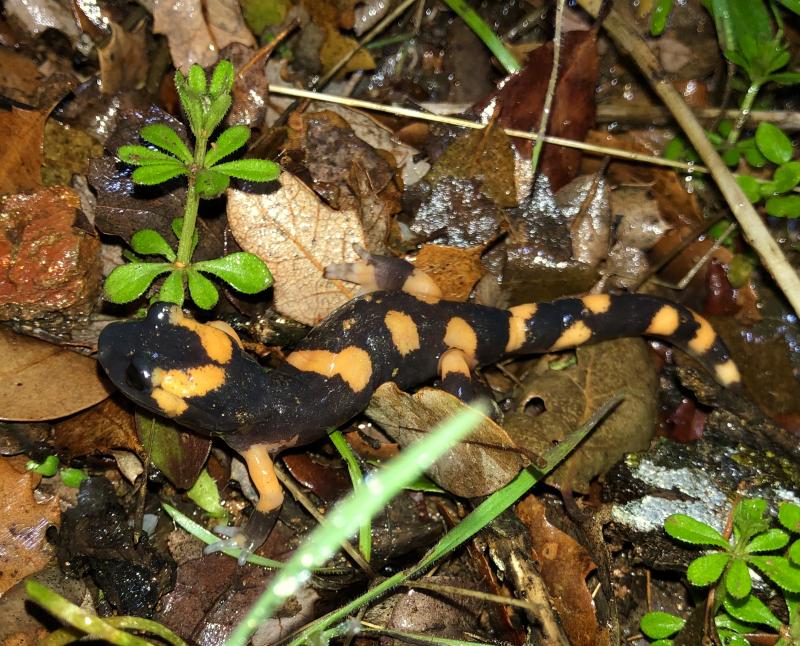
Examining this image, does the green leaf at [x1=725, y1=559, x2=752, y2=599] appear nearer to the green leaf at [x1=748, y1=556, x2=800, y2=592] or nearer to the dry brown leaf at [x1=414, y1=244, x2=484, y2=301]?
the green leaf at [x1=748, y1=556, x2=800, y2=592]

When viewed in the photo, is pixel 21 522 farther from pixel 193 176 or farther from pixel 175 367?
pixel 193 176

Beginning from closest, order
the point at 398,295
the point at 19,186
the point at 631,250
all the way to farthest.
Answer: the point at 19,186, the point at 398,295, the point at 631,250

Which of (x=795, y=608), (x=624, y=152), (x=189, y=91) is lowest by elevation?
(x=795, y=608)

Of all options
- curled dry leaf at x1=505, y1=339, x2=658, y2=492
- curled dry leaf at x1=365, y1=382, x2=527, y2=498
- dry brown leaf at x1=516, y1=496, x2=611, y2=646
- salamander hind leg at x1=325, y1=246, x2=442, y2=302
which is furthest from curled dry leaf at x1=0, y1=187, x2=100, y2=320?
dry brown leaf at x1=516, y1=496, x2=611, y2=646

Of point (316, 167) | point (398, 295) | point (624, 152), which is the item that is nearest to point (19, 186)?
point (316, 167)

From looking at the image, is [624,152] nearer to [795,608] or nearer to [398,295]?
[398,295]

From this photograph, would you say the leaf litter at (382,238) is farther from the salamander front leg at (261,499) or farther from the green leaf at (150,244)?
the green leaf at (150,244)
